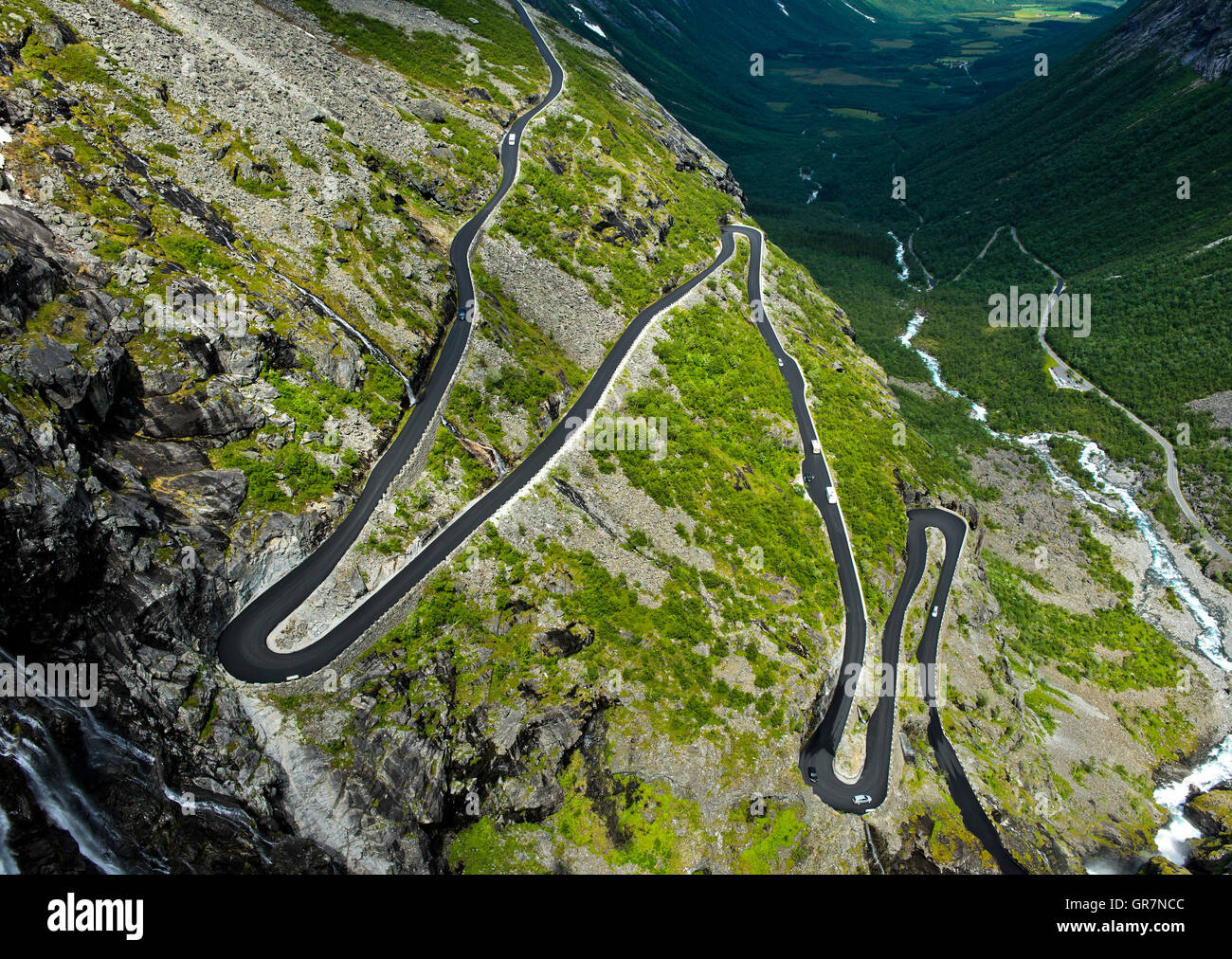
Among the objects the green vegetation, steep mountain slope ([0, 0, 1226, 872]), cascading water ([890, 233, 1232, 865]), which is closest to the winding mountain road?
steep mountain slope ([0, 0, 1226, 872])

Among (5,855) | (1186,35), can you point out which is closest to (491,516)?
(5,855)

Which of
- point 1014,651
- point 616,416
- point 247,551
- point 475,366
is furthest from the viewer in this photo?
point 1014,651

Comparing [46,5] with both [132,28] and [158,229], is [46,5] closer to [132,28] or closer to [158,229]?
[132,28]

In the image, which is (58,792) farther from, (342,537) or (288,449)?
(288,449)

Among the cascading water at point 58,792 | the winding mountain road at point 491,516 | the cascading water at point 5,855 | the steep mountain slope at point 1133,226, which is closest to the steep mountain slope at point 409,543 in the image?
the cascading water at point 58,792

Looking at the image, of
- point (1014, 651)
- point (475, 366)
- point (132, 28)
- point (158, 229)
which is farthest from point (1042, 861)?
point (132, 28)

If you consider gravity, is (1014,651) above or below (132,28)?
below

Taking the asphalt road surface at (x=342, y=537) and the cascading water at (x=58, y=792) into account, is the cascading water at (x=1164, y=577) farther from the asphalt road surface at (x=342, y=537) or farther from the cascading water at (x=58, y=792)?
the cascading water at (x=58, y=792)

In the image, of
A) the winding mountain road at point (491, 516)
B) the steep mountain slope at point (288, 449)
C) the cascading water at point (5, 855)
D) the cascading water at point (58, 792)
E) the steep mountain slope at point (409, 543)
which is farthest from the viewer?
the winding mountain road at point (491, 516)
